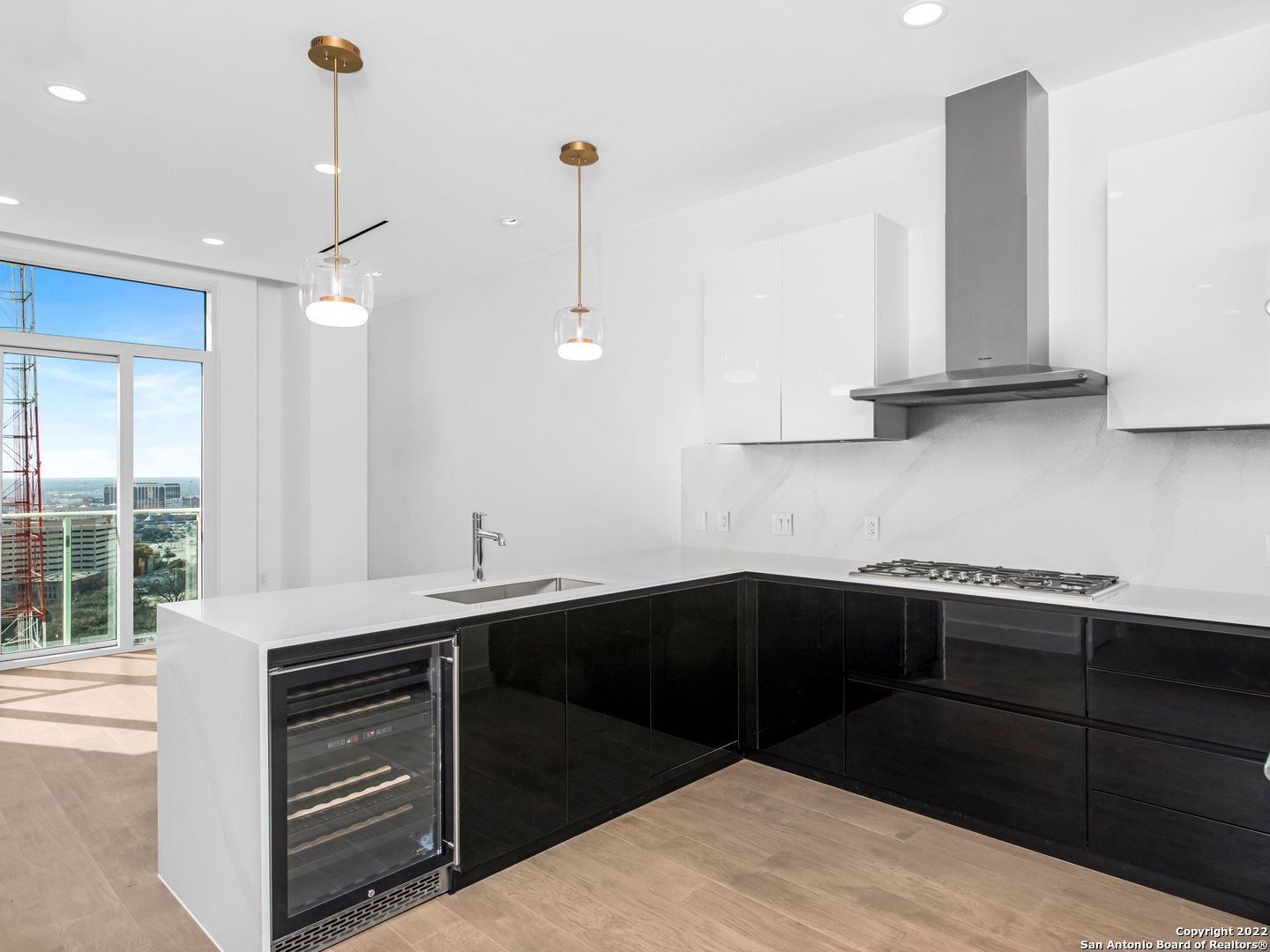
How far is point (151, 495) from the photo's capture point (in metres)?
5.43

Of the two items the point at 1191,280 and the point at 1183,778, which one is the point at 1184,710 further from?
the point at 1191,280

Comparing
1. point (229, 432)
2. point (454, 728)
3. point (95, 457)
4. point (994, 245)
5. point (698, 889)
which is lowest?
point (698, 889)

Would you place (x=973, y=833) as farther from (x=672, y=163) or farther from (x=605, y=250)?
(x=605, y=250)

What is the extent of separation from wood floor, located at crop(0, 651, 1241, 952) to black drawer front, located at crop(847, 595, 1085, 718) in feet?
1.67

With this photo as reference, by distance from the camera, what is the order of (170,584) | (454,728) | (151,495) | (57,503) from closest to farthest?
(454,728)
(57,503)
(151,495)
(170,584)

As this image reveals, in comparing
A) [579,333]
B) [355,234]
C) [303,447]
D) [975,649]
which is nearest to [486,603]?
[579,333]

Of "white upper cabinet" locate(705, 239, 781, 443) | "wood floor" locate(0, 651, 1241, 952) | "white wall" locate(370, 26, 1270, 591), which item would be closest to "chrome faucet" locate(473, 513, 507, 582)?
"wood floor" locate(0, 651, 1241, 952)

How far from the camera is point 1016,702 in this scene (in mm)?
2416

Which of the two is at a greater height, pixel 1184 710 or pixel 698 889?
pixel 1184 710

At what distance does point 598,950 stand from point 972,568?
186cm

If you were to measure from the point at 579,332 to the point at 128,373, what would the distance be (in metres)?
4.03

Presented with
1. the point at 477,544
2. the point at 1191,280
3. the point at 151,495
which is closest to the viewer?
the point at 1191,280

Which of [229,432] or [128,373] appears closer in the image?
[128,373]

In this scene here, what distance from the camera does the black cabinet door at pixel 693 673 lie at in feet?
9.27
